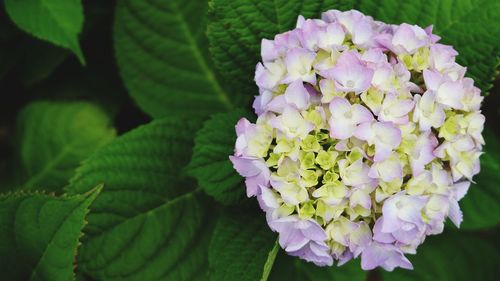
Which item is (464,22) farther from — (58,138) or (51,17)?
(58,138)

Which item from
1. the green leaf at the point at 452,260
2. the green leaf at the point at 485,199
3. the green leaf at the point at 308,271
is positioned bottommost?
the green leaf at the point at 452,260

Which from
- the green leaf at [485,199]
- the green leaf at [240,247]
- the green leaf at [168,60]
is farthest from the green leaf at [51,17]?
the green leaf at [485,199]

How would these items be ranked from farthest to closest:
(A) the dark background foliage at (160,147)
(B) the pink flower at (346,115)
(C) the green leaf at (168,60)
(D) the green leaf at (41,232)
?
(C) the green leaf at (168,60)
(A) the dark background foliage at (160,147)
(D) the green leaf at (41,232)
(B) the pink flower at (346,115)

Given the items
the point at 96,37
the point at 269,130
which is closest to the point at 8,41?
the point at 96,37

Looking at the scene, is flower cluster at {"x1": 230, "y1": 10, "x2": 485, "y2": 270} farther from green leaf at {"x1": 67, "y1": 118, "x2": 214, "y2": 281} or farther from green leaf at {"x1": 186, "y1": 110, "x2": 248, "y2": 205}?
green leaf at {"x1": 67, "y1": 118, "x2": 214, "y2": 281}

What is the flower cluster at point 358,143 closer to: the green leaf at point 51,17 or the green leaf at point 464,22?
the green leaf at point 464,22
